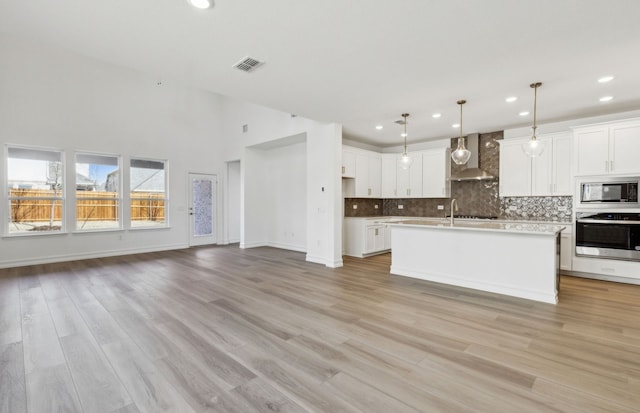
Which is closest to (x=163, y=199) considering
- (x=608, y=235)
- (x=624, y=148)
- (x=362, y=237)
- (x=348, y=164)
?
(x=348, y=164)

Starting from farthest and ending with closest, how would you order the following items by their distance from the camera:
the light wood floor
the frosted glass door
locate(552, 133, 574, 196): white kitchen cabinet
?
the frosted glass door → locate(552, 133, 574, 196): white kitchen cabinet → the light wood floor

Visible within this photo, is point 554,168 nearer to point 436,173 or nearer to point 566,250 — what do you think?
point 566,250

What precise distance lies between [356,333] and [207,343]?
136cm

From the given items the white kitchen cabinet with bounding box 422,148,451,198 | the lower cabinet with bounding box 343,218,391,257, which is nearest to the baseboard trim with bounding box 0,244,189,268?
the lower cabinet with bounding box 343,218,391,257

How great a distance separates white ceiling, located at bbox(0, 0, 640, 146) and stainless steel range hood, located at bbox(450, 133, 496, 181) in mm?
1868

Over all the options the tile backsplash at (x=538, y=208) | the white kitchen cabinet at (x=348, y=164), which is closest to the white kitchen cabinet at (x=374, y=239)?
the white kitchen cabinet at (x=348, y=164)

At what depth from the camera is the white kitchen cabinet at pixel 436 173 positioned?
680cm

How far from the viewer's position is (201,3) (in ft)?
7.30

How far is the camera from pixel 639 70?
3389 mm

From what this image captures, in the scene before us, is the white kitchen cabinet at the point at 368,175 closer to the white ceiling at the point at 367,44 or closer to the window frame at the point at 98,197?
the white ceiling at the point at 367,44

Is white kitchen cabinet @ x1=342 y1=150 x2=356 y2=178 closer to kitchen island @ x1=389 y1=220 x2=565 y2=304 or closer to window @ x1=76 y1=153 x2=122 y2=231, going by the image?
kitchen island @ x1=389 y1=220 x2=565 y2=304

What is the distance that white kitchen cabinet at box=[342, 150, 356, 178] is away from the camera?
6.50m

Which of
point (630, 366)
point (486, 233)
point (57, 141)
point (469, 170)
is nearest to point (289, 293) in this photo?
point (486, 233)

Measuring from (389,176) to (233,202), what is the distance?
4729 millimetres
